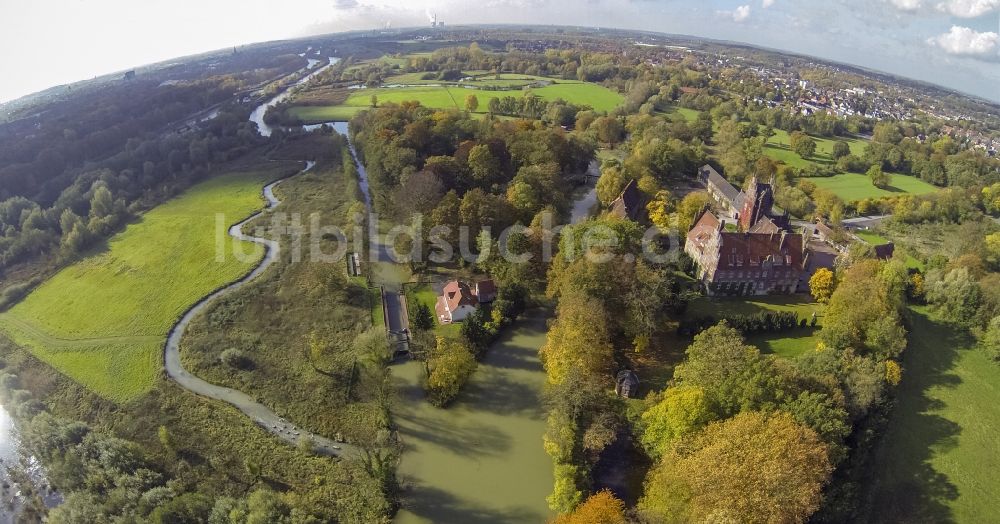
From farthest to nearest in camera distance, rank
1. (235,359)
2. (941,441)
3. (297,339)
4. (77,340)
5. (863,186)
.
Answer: (863,186) → (77,340) → (297,339) → (235,359) → (941,441)

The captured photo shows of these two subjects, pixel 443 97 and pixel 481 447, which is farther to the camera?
pixel 443 97

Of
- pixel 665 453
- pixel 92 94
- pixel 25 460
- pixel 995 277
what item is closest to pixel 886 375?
pixel 665 453

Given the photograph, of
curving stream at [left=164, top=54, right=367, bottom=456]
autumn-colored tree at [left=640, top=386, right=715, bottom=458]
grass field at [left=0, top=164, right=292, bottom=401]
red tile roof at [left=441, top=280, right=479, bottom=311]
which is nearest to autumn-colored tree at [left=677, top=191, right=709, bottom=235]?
red tile roof at [left=441, top=280, right=479, bottom=311]

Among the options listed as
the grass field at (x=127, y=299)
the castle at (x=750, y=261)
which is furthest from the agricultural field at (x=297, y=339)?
the castle at (x=750, y=261)

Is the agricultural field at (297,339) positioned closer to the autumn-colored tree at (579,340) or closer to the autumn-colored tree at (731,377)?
Result: the autumn-colored tree at (579,340)

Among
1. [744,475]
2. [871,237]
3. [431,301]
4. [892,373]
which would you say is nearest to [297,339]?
[431,301]

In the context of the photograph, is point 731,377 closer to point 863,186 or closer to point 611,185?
point 611,185

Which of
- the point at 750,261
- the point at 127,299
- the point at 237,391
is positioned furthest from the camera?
the point at 127,299

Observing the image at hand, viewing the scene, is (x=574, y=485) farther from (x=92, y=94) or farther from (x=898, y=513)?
(x=92, y=94)
